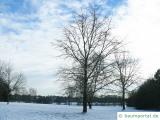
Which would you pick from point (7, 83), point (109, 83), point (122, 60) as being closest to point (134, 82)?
point (122, 60)

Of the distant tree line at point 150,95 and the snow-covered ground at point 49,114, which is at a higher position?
the distant tree line at point 150,95

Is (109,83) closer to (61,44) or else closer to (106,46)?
(106,46)

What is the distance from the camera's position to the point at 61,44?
133 ft

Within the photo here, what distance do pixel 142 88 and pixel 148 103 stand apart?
4910 millimetres

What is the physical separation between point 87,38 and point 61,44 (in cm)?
311

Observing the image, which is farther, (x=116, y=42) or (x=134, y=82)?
(x=134, y=82)

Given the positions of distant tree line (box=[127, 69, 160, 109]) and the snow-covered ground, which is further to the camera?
distant tree line (box=[127, 69, 160, 109])

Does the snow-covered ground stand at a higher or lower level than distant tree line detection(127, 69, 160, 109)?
lower

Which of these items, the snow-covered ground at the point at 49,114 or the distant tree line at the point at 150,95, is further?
the distant tree line at the point at 150,95

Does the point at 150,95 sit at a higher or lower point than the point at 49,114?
higher

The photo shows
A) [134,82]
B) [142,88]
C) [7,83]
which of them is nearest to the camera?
[134,82]

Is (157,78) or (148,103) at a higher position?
(157,78)

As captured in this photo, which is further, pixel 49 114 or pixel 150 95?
pixel 150 95

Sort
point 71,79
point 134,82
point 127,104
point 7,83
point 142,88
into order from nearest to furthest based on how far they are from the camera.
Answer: point 71,79
point 134,82
point 142,88
point 7,83
point 127,104
